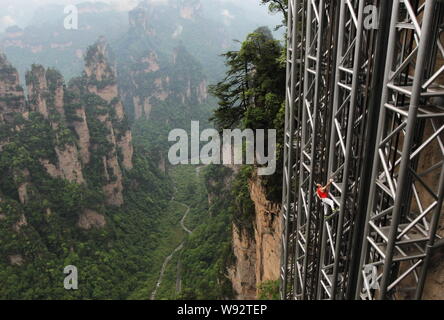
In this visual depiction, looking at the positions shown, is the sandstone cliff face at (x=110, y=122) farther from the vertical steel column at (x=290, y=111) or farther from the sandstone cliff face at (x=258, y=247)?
the vertical steel column at (x=290, y=111)

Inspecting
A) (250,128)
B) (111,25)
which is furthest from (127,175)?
(111,25)

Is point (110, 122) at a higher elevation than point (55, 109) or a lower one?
lower

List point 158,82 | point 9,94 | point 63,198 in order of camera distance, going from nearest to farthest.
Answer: point 63,198, point 9,94, point 158,82

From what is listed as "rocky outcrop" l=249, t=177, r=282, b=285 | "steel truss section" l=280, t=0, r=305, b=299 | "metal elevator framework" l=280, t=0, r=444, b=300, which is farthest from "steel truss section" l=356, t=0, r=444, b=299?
"rocky outcrop" l=249, t=177, r=282, b=285

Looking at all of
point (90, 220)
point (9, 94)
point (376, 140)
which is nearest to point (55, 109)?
point (9, 94)

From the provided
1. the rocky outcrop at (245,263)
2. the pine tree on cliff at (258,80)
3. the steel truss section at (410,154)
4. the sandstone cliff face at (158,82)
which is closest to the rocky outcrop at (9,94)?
the rocky outcrop at (245,263)

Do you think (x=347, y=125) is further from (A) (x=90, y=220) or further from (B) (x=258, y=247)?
(A) (x=90, y=220)

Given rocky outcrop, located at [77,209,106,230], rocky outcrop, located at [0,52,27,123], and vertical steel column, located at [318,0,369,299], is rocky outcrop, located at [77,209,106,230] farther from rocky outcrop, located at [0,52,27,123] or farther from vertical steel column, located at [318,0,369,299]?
vertical steel column, located at [318,0,369,299]
